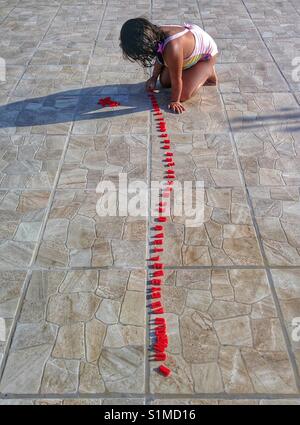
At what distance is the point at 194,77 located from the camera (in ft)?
16.2

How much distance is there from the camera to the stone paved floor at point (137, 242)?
2529 millimetres

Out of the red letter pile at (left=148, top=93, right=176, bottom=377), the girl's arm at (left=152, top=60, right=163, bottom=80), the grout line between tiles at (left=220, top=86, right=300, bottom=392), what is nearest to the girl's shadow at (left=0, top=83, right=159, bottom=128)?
the girl's arm at (left=152, top=60, right=163, bottom=80)

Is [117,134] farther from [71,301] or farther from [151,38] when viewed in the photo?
[71,301]

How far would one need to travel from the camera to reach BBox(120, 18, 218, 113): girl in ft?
13.9

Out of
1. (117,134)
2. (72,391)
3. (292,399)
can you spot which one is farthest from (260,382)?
(117,134)

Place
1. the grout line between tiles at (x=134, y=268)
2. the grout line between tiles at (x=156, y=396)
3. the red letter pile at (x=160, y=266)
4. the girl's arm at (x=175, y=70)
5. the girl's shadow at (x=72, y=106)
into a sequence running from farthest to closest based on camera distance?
the girl's shadow at (x=72, y=106) → the girl's arm at (x=175, y=70) → the grout line between tiles at (x=134, y=268) → the red letter pile at (x=160, y=266) → the grout line between tiles at (x=156, y=396)

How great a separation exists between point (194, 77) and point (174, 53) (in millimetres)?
584

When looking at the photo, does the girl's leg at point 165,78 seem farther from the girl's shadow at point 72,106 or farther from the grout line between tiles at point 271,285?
the grout line between tiles at point 271,285

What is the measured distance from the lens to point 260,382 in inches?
97.1

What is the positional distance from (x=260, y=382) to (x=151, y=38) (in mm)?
3468

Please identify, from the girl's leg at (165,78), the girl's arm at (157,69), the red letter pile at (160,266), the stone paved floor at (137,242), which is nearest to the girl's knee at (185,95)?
the stone paved floor at (137,242)

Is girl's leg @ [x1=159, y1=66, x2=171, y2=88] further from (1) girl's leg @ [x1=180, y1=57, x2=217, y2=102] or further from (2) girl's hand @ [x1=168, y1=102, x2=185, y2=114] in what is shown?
(2) girl's hand @ [x1=168, y1=102, x2=185, y2=114]

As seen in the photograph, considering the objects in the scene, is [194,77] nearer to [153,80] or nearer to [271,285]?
[153,80]

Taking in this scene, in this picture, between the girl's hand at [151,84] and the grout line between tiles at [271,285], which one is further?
the girl's hand at [151,84]
